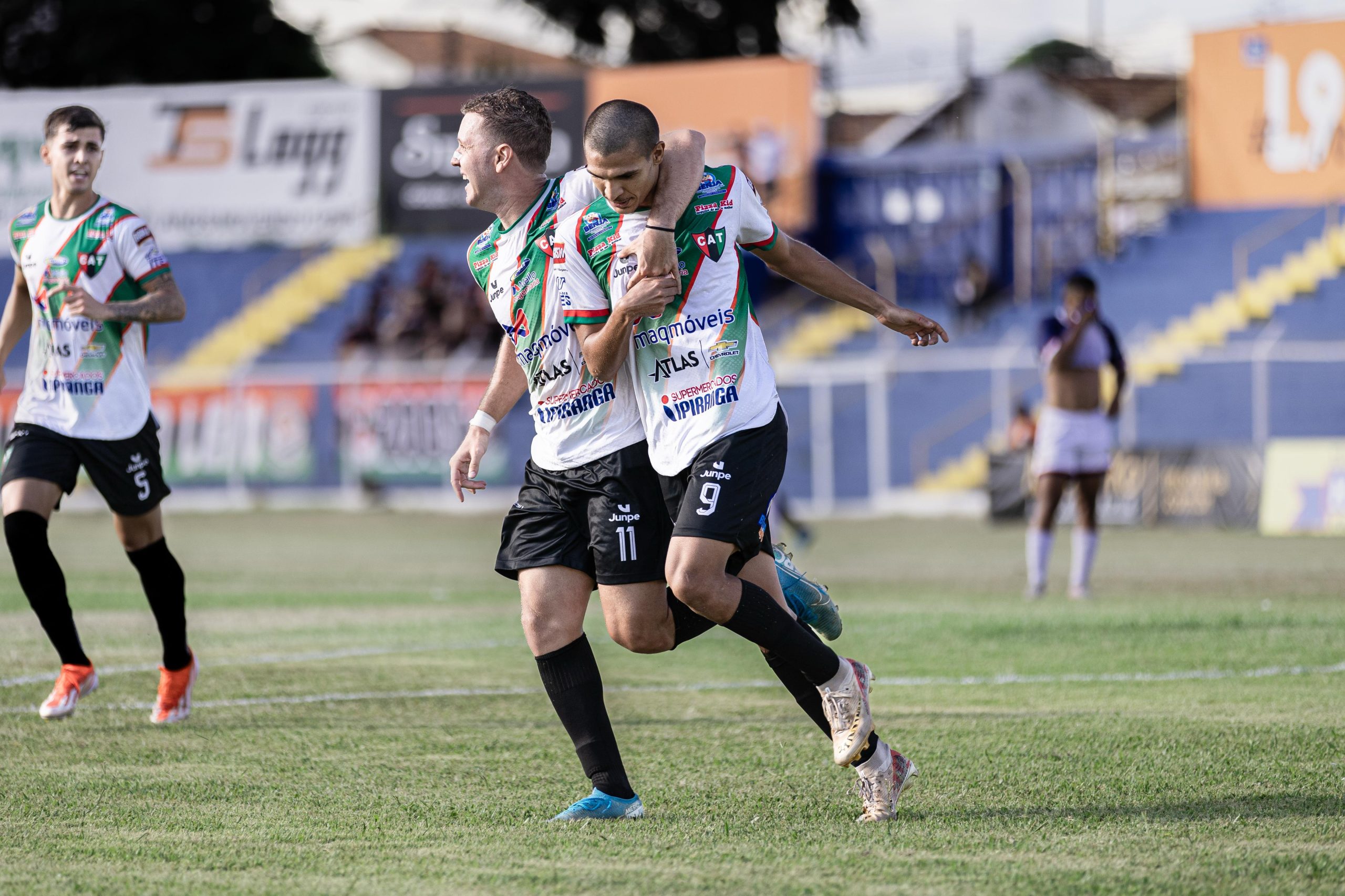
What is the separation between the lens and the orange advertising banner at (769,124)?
33.8 meters

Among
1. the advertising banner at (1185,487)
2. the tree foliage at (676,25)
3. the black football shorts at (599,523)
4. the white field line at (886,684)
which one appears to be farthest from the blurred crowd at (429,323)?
the black football shorts at (599,523)

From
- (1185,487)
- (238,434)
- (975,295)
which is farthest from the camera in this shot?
(238,434)

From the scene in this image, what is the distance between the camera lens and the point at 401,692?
8.05m

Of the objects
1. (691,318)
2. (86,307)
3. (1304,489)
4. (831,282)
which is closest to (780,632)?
(691,318)

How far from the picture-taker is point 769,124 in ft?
112

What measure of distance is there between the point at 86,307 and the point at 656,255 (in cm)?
315

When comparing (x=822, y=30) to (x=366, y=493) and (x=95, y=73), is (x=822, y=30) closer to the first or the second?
(x=95, y=73)

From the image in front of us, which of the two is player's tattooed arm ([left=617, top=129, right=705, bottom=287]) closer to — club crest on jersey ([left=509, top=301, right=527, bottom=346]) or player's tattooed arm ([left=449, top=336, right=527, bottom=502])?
club crest on jersey ([left=509, top=301, right=527, bottom=346])

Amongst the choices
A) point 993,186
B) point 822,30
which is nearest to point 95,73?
point 822,30

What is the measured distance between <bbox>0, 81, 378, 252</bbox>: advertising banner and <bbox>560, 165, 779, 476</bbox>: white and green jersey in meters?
32.9

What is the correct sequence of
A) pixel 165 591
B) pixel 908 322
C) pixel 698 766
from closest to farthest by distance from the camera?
pixel 908 322, pixel 698 766, pixel 165 591

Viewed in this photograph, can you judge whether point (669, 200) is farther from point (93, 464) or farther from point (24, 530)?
point (24, 530)

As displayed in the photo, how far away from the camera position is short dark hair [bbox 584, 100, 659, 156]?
4.88 m

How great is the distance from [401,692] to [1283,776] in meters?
3.98
